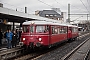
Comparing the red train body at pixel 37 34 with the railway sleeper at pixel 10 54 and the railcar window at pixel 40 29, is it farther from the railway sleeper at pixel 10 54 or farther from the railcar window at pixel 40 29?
the railway sleeper at pixel 10 54

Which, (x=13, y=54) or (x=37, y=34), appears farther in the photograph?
(x=37, y=34)

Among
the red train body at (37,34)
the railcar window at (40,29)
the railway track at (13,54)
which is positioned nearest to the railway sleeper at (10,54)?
the railway track at (13,54)

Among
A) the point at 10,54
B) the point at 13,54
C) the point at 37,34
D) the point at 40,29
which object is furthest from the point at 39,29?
the point at 10,54

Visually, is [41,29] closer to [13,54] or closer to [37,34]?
[37,34]

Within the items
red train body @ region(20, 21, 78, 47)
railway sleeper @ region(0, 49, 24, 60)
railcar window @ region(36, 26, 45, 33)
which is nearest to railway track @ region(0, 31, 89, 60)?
railway sleeper @ region(0, 49, 24, 60)

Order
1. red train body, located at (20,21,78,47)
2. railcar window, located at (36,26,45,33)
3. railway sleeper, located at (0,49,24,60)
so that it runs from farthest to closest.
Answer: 1. railcar window, located at (36,26,45,33)
2. red train body, located at (20,21,78,47)
3. railway sleeper, located at (0,49,24,60)

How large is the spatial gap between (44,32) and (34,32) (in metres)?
0.82

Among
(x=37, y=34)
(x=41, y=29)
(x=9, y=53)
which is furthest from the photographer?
(x=41, y=29)

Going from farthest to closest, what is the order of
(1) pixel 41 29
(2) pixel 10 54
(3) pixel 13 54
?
1. (1) pixel 41 29
2. (3) pixel 13 54
3. (2) pixel 10 54

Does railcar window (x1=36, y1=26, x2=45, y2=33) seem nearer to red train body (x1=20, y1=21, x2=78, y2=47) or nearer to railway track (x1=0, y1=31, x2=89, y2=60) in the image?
red train body (x1=20, y1=21, x2=78, y2=47)

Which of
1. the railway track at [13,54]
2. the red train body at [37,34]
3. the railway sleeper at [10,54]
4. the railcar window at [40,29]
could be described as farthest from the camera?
the railcar window at [40,29]

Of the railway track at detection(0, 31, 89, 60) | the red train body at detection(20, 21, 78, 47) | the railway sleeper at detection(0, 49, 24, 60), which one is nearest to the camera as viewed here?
the railway sleeper at detection(0, 49, 24, 60)

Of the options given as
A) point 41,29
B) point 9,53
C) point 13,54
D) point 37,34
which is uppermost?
point 41,29

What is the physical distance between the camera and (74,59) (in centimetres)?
1416
